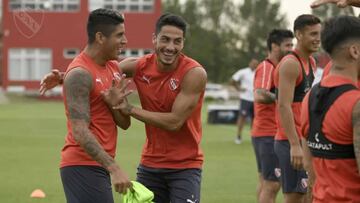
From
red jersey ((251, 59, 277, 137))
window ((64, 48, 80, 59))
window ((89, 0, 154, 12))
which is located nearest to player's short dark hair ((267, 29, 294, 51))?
red jersey ((251, 59, 277, 137))

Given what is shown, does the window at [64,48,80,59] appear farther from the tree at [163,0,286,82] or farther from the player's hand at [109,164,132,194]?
the player's hand at [109,164,132,194]

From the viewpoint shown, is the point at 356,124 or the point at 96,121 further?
the point at 96,121

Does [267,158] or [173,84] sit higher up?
[173,84]

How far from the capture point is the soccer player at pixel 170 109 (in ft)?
22.7

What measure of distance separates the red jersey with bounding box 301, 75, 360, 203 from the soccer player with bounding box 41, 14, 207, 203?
189 cm

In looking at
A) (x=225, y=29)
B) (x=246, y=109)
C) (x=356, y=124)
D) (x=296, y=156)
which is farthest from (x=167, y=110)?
(x=225, y=29)

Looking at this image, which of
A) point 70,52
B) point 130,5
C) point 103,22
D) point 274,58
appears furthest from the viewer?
point 70,52

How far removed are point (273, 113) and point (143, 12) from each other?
52.9m

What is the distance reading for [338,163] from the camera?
16.4 feet

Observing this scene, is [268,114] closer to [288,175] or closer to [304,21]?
[288,175]

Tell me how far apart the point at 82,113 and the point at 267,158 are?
408 cm

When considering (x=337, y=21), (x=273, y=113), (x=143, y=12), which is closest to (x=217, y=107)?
(x=273, y=113)

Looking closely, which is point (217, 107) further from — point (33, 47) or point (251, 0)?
point (251, 0)

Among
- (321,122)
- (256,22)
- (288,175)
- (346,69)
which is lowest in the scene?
(256,22)
